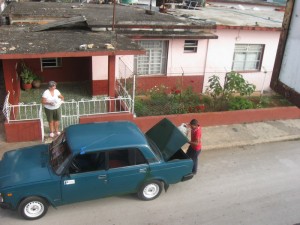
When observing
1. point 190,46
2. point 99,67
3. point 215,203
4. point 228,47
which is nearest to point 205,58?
point 190,46

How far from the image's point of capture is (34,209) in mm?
6484

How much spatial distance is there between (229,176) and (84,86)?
7205 millimetres

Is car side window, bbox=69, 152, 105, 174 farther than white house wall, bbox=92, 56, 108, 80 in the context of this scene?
No

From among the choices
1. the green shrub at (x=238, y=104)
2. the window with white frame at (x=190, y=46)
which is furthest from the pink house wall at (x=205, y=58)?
the green shrub at (x=238, y=104)

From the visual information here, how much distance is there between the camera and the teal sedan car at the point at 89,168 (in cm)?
631

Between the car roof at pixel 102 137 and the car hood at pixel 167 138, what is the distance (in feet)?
1.93

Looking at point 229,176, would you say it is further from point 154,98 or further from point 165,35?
point 165,35

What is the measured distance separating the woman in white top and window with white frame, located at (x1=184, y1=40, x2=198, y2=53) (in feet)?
19.1

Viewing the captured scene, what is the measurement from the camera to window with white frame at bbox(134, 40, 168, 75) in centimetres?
1253

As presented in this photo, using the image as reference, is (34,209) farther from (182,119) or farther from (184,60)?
(184,60)

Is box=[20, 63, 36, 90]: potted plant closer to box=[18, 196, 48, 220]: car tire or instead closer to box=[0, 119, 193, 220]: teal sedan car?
box=[0, 119, 193, 220]: teal sedan car

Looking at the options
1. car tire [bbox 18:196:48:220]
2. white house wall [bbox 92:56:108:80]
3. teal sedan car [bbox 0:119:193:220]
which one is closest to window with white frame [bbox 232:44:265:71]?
white house wall [bbox 92:56:108:80]

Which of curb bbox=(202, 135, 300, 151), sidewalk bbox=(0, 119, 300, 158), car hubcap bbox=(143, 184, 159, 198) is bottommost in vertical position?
curb bbox=(202, 135, 300, 151)

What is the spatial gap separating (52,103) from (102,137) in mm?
2712
